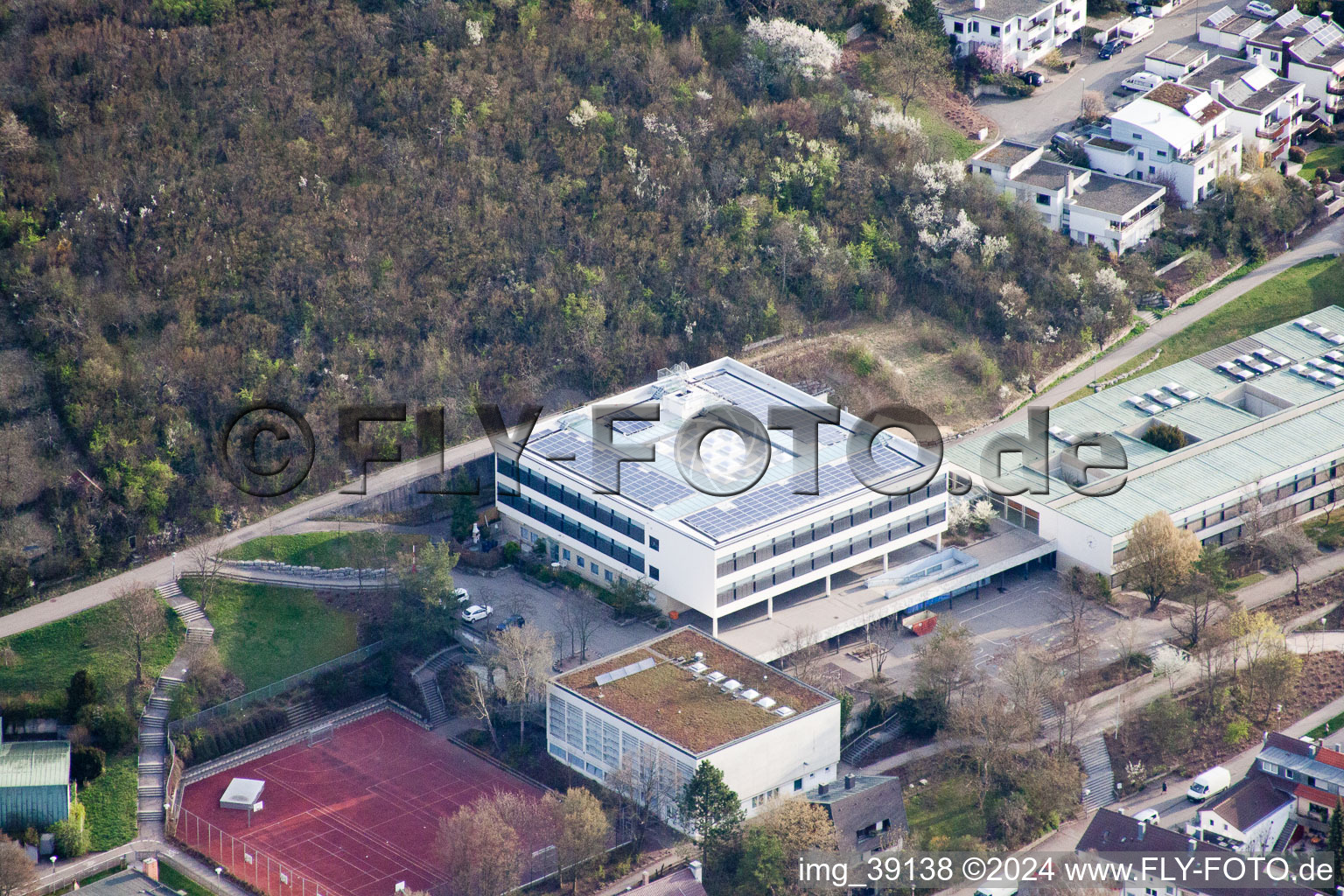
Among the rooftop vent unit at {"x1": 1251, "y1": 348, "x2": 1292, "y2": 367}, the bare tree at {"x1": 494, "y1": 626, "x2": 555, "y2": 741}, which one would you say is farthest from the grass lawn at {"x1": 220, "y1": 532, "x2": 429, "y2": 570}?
the rooftop vent unit at {"x1": 1251, "y1": 348, "x2": 1292, "y2": 367}

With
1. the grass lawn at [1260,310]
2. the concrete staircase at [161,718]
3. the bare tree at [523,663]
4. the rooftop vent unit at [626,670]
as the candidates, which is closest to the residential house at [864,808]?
the rooftop vent unit at [626,670]

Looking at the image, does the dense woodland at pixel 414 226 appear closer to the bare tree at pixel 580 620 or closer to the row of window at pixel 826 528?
the bare tree at pixel 580 620

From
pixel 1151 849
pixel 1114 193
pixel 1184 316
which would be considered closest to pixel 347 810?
pixel 1151 849

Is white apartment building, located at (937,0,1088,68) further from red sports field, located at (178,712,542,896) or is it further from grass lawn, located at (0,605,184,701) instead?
grass lawn, located at (0,605,184,701)

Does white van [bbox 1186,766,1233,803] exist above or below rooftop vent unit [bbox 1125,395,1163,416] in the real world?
below

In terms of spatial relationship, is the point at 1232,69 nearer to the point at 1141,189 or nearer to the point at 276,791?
the point at 1141,189
